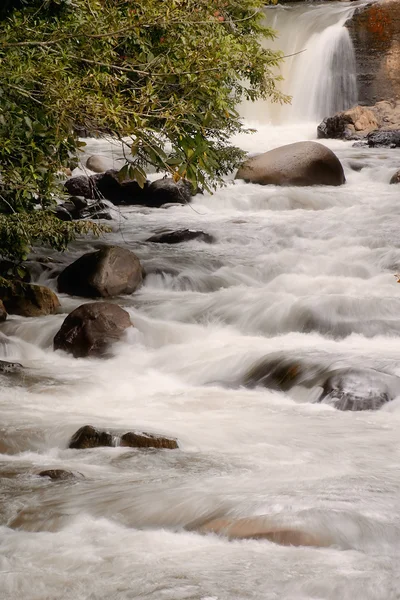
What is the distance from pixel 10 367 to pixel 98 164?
32.0 feet

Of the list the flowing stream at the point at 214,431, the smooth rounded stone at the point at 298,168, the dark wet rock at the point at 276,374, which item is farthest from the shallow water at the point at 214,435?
the smooth rounded stone at the point at 298,168

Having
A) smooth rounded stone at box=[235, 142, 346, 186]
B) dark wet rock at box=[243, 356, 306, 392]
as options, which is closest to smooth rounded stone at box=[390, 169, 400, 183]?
smooth rounded stone at box=[235, 142, 346, 186]

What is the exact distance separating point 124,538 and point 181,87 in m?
3.80

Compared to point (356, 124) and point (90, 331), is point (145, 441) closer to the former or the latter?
point (90, 331)

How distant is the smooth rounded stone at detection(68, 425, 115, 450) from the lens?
566 centimetres

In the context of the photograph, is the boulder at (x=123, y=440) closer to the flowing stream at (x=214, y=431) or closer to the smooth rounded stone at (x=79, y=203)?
the flowing stream at (x=214, y=431)

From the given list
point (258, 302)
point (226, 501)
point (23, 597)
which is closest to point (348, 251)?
point (258, 302)

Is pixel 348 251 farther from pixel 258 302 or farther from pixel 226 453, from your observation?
pixel 226 453

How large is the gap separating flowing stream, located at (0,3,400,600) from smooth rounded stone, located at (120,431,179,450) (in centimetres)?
10

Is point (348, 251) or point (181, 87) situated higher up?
point (181, 87)

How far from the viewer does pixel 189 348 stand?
347 inches

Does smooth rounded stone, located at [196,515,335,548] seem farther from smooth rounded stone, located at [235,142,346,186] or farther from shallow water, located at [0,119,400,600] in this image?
smooth rounded stone, located at [235,142,346,186]

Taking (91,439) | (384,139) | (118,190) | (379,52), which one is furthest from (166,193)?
(379,52)

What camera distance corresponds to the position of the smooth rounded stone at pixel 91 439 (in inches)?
223
